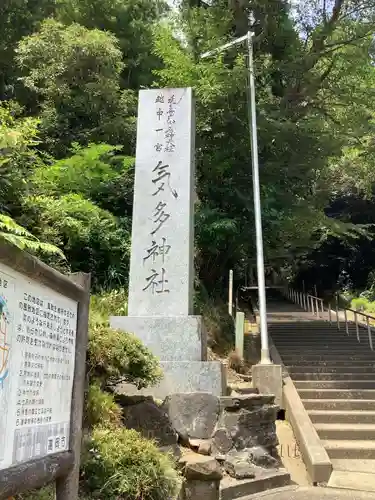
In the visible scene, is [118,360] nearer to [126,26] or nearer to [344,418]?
[344,418]

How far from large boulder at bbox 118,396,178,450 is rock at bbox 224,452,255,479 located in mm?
725

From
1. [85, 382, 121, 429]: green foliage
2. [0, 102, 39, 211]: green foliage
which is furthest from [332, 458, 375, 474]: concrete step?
[0, 102, 39, 211]: green foliage

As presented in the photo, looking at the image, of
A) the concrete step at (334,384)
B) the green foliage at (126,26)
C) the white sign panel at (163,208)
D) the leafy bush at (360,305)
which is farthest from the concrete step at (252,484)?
the leafy bush at (360,305)

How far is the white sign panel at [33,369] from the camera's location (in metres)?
A: 2.12

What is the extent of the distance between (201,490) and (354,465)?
Result: 8.44 ft

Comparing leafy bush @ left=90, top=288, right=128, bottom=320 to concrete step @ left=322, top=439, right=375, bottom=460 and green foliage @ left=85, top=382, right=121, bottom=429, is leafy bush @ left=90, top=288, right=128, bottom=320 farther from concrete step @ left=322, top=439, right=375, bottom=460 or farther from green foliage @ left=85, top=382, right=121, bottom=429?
concrete step @ left=322, top=439, right=375, bottom=460

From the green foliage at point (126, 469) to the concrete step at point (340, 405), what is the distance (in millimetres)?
4479

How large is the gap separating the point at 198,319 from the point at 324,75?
11.7 m

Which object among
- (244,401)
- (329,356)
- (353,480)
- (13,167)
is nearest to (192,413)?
(244,401)

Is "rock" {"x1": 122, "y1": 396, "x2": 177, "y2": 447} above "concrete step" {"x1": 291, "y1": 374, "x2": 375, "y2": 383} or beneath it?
beneath

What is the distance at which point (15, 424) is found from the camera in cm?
214

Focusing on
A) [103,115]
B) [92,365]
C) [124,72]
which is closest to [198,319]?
[92,365]

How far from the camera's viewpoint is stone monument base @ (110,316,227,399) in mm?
6199

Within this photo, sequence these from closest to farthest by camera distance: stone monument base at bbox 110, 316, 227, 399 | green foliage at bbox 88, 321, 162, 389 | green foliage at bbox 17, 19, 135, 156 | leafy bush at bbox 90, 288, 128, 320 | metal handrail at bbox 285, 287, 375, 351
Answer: green foliage at bbox 88, 321, 162, 389 → stone monument base at bbox 110, 316, 227, 399 → leafy bush at bbox 90, 288, 128, 320 → green foliage at bbox 17, 19, 135, 156 → metal handrail at bbox 285, 287, 375, 351
